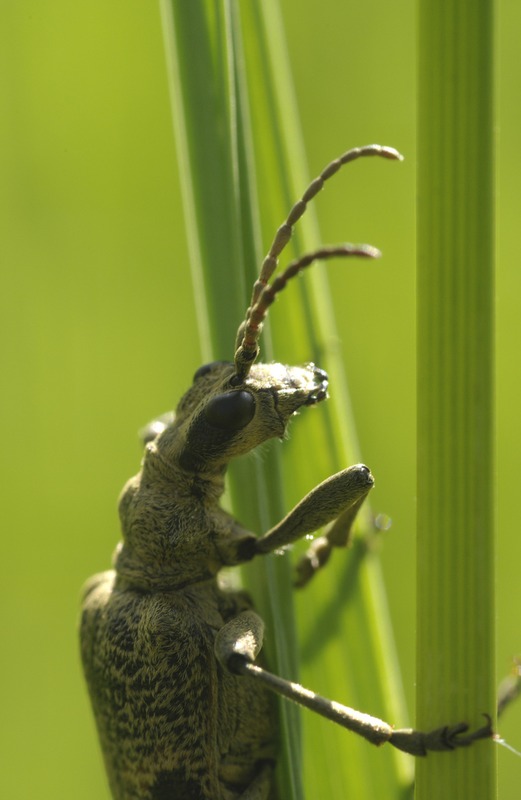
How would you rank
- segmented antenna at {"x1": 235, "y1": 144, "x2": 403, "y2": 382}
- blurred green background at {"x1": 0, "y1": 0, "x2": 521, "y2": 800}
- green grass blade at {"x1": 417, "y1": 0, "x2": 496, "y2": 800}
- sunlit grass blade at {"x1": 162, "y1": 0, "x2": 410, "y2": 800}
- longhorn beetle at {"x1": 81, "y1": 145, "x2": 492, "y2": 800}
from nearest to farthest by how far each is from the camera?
green grass blade at {"x1": 417, "y1": 0, "x2": 496, "y2": 800} < sunlit grass blade at {"x1": 162, "y1": 0, "x2": 410, "y2": 800} < segmented antenna at {"x1": 235, "y1": 144, "x2": 403, "y2": 382} < longhorn beetle at {"x1": 81, "y1": 145, "x2": 492, "y2": 800} < blurred green background at {"x1": 0, "y1": 0, "x2": 521, "y2": 800}

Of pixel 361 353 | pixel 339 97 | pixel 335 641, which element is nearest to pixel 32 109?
pixel 339 97

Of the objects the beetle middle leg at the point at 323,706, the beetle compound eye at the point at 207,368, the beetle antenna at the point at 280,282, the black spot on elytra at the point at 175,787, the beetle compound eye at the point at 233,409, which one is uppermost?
the beetle antenna at the point at 280,282

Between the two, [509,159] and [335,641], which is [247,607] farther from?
[509,159]

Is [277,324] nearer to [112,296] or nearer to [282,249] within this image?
[282,249]

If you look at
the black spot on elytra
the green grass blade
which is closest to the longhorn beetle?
the black spot on elytra

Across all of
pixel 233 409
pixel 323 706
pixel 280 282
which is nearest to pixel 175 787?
pixel 323 706

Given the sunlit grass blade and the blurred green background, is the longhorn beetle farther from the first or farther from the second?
the blurred green background

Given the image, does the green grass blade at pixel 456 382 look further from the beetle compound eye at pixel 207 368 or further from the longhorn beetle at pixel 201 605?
the beetle compound eye at pixel 207 368

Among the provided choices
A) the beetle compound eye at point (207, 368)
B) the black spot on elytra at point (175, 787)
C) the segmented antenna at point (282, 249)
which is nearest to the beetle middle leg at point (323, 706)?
the black spot on elytra at point (175, 787)
